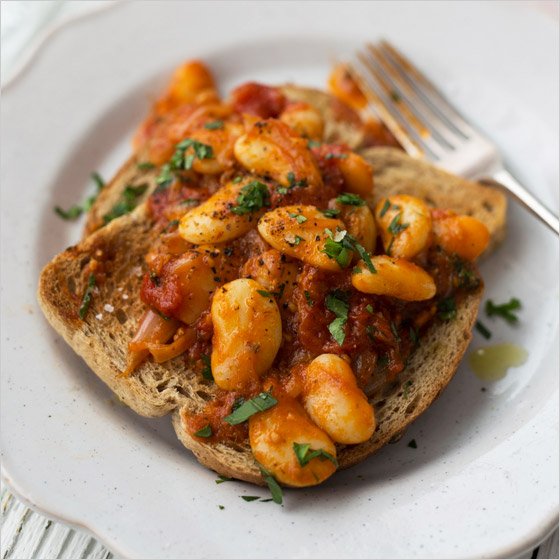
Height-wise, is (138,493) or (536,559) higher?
(138,493)

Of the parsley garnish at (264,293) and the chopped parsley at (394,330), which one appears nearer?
the parsley garnish at (264,293)

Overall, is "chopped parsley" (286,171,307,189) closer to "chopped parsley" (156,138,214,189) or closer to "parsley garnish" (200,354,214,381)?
"chopped parsley" (156,138,214,189)

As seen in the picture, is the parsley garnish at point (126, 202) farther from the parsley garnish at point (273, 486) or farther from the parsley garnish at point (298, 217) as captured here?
the parsley garnish at point (273, 486)

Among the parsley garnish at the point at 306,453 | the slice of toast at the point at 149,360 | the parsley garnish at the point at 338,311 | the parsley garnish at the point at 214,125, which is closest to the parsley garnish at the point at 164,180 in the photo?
the slice of toast at the point at 149,360

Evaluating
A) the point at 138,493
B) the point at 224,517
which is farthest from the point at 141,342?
the point at 224,517

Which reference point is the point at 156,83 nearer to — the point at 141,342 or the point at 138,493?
the point at 141,342

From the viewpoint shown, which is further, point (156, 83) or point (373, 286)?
point (156, 83)

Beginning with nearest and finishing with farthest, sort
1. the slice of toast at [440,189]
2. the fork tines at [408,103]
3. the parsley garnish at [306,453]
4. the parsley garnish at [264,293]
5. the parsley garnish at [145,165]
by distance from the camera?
the parsley garnish at [306,453], the parsley garnish at [264,293], the slice of toast at [440,189], the parsley garnish at [145,165], the fork tines at [408,103]
